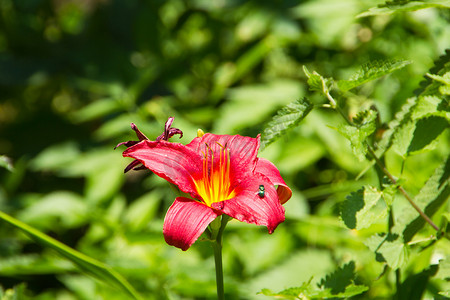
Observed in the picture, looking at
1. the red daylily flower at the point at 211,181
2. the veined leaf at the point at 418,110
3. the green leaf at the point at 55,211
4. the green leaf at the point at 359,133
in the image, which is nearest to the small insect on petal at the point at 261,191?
the red daylily flower at the point at 211,181

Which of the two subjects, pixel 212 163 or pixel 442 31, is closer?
pixel 212 163

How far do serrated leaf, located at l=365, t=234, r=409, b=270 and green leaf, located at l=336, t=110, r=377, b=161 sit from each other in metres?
0.18

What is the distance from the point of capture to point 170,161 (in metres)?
0.76

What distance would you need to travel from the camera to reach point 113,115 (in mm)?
1961

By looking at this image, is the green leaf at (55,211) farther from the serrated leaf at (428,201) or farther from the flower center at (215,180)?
the serrated leaf at (428,201)

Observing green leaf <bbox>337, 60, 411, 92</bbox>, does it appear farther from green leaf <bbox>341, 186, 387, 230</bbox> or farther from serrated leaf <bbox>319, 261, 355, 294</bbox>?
serrated leaf <bbox>319, 261, 355, 294</bbox>

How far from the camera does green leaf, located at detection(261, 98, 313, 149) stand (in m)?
0.78

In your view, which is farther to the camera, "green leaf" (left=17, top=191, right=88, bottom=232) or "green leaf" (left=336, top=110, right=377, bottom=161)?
"green leaf" (left=17, top=191, right=88, bottom=232)

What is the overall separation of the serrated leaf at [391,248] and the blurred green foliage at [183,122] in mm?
148

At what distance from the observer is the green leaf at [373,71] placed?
28.6 inches

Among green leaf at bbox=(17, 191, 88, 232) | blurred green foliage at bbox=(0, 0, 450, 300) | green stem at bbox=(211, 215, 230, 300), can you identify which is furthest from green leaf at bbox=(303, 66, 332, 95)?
green leaf at bbox=(17, 191, 88, 232)

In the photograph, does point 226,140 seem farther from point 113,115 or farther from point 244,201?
point 113,115

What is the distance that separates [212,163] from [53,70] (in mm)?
1727

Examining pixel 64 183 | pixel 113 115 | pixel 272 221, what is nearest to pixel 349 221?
pixel 272 221
